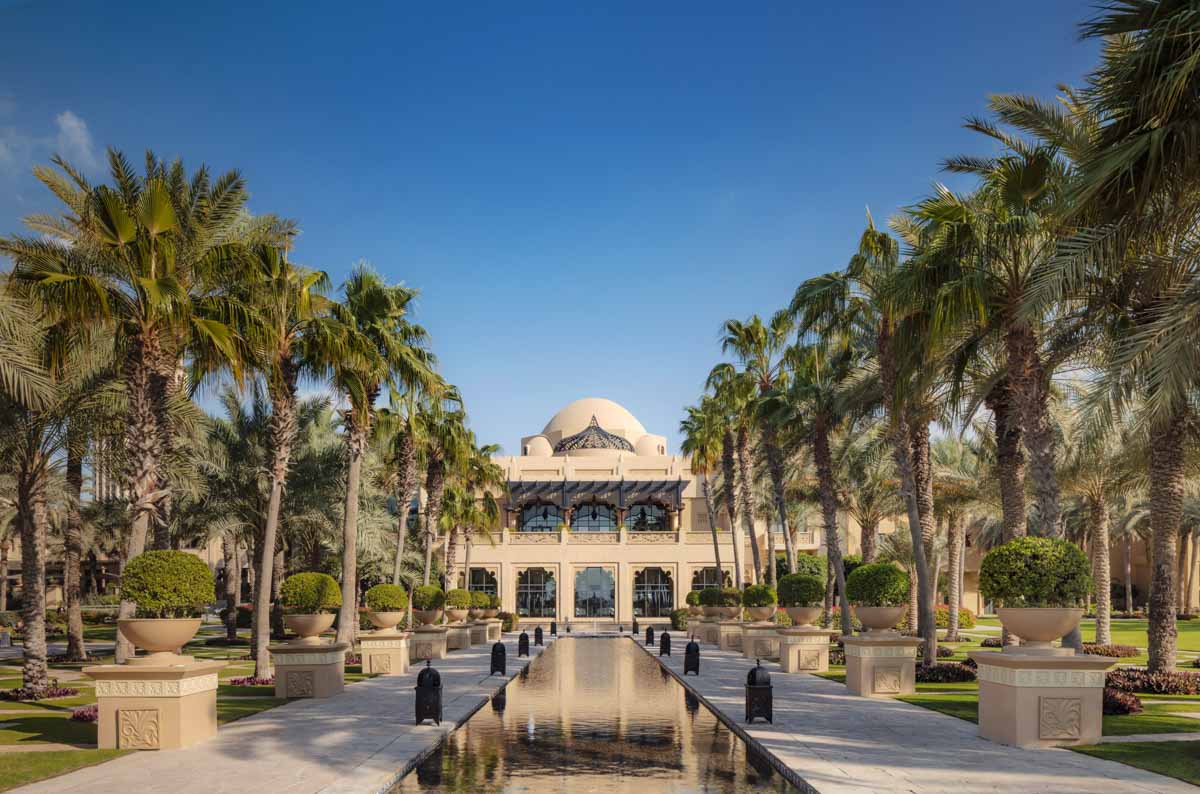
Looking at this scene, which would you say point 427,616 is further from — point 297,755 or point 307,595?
point 297,755

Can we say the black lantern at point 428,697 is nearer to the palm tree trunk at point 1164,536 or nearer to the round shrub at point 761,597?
the palm tree trunk at point 1164,536

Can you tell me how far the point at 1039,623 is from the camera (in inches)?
544

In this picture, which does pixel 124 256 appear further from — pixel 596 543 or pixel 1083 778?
pixel 596 543

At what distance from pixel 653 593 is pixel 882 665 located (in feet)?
156

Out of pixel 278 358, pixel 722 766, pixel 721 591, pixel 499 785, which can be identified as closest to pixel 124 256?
pixel 278 358

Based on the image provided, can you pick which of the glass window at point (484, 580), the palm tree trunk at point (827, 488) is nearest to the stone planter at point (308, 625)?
the palm tree trunk at point (827, 488)

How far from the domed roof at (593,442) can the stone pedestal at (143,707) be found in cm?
6613

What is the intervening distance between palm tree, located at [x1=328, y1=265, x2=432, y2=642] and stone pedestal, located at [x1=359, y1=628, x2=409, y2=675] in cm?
89

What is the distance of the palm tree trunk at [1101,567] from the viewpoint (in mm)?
30938

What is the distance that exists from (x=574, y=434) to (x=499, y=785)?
75.3 m

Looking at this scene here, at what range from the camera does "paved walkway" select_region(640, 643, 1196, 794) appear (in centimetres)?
1067

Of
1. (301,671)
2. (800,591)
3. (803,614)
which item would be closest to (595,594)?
(803,614)

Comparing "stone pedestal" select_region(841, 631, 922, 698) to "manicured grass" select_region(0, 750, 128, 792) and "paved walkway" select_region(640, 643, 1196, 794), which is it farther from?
"manicured grass" select_region(0, 750, 128, 792)

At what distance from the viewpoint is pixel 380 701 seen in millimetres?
19234
